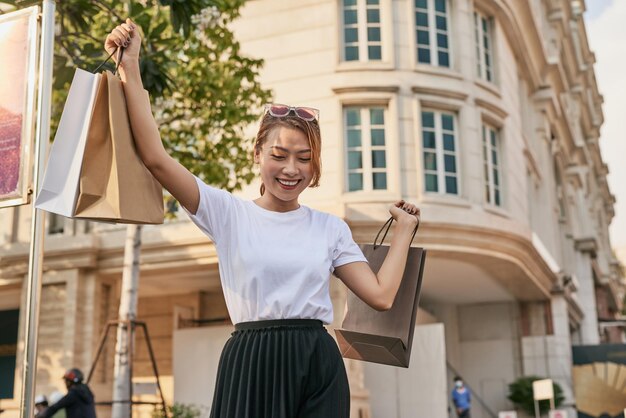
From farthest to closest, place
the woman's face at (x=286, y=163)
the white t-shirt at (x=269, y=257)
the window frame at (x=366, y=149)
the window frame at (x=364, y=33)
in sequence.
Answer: the window frame at (x=364, y=33) → the window frame at (x=366, y=149) → the woman's face at (x=286, y=163) → the white t-shirt at (x=269, y=257)

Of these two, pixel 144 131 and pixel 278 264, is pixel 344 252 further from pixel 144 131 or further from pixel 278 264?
pixel 144 131

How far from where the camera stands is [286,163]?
2426mm

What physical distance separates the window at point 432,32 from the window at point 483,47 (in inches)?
46.4

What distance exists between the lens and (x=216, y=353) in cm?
1670

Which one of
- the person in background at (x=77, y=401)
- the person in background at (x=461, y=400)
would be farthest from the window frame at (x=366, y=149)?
the person in background at (x=77, y=401)

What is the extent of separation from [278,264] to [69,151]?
657mm

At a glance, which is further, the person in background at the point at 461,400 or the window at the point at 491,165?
the person in background at the point at 461,400

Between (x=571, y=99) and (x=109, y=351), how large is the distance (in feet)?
86.5

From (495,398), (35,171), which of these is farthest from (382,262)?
(495,398)

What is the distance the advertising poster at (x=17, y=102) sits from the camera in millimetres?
3727

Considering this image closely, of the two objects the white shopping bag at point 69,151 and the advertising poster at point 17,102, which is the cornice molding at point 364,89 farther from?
the white shopping bag at point 69,151

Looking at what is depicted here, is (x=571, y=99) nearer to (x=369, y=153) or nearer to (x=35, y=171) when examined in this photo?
(x=369, y=153)

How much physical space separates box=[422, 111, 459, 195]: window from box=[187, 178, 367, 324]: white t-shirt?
13935 millimetres

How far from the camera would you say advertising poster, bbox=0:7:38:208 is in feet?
12.2
